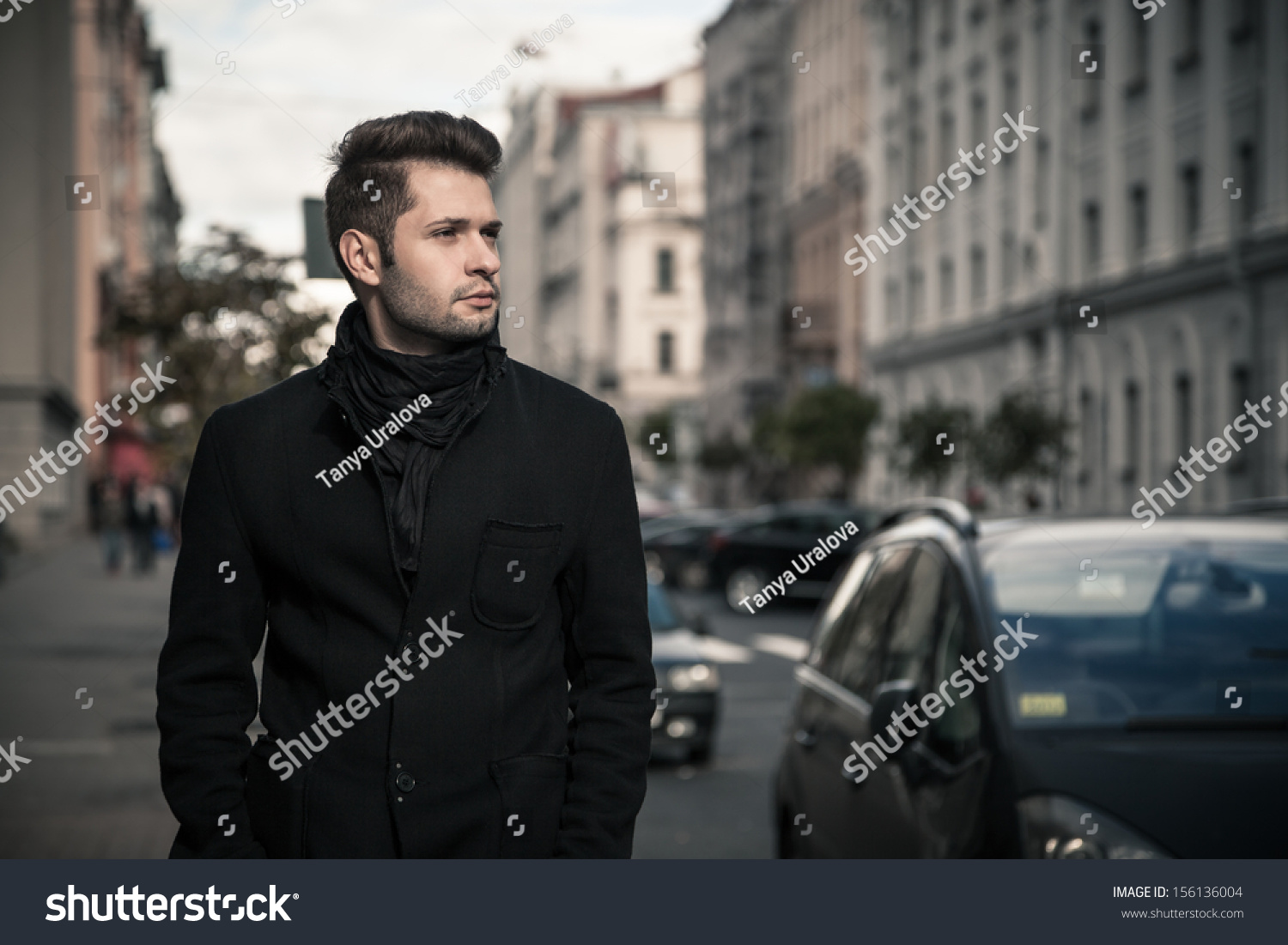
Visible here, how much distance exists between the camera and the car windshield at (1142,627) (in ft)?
15.1

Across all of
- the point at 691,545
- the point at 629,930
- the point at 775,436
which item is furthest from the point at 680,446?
the point at 629,930

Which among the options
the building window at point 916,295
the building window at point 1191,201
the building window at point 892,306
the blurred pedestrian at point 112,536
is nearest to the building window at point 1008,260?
the building window at point 916,295

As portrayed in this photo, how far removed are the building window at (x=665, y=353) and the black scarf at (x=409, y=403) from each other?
90.7m

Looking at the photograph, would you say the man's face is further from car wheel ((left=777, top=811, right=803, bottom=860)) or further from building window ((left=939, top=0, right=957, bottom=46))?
building window ((left=939, top=0, right=957, bottom=46))

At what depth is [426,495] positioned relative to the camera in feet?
9.00

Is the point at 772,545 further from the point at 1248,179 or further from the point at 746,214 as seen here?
the point at 746,214

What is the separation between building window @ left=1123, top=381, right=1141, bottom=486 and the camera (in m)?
31.9

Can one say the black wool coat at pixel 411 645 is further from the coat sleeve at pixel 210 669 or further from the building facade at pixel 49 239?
the building facade at pixel 49 239

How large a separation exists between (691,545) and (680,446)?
33.5 metres

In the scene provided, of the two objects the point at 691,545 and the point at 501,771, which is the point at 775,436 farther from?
the point at 501,771

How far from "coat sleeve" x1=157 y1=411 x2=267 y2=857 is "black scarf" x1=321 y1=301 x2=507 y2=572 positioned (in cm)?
25

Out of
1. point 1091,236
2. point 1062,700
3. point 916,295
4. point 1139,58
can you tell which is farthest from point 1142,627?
point 916,295

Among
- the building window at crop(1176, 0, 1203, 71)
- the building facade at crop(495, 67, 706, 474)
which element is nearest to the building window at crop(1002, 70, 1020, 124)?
the building window at crop(1176, 0, 1203, 71)

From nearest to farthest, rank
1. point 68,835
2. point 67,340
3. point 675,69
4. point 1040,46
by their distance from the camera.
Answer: point 68,835 < point 1040,46 < point 67,340 < point 675,69
